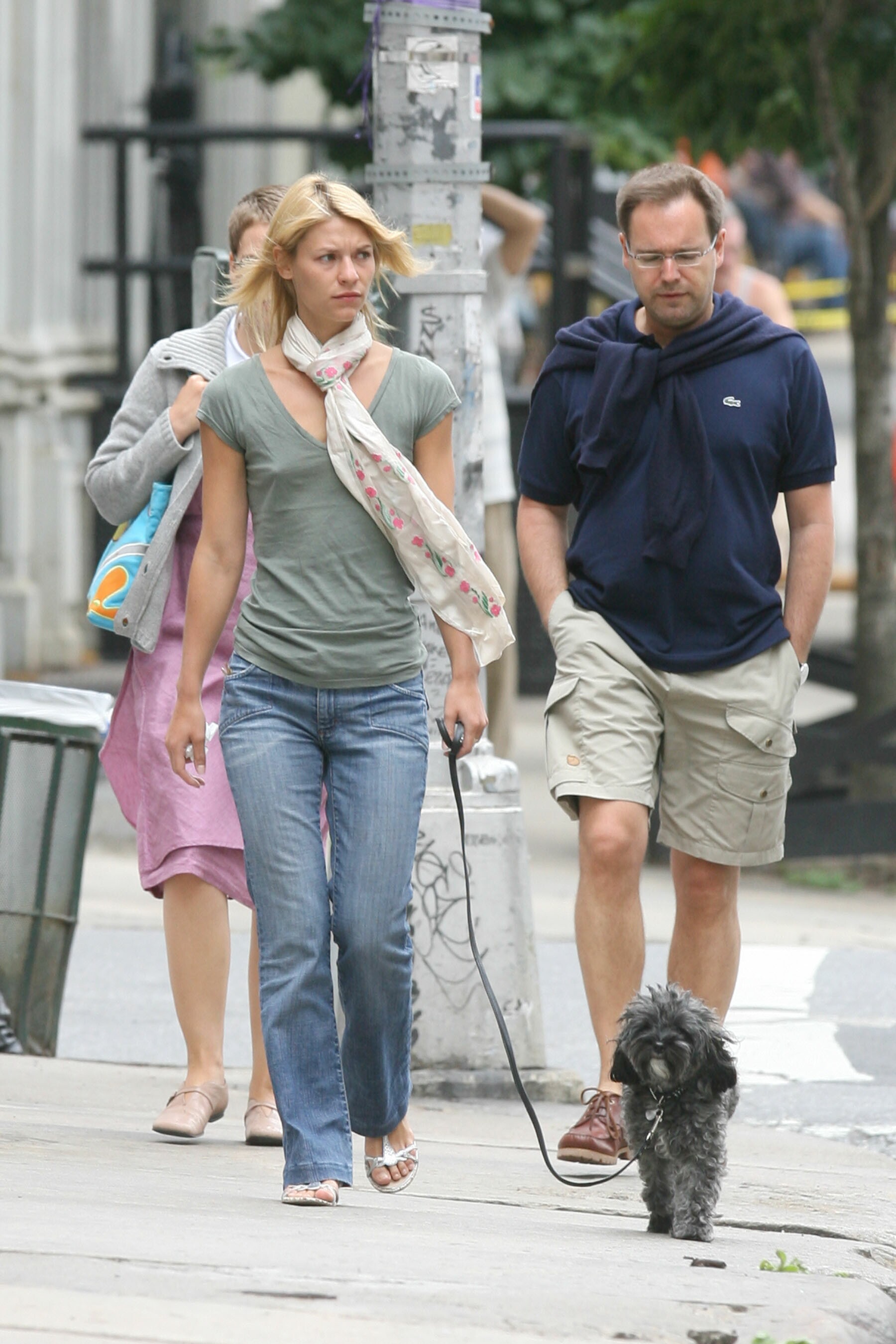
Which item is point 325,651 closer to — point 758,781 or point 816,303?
point 758,781

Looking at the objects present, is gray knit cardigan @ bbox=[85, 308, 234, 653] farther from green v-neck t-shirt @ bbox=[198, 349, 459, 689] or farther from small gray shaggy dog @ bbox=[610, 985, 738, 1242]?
small gray shaggy dog @ bbox=[610, 985, 738, 1242]

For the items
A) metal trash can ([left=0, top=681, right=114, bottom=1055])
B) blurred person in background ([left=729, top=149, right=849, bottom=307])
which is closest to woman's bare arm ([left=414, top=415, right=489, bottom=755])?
metal trash can ([left=0, top=681, right=114, bottom=1055])

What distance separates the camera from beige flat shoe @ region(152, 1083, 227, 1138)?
5301 mm

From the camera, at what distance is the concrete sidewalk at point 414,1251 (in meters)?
3.55

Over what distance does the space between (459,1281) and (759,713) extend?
5.85 feet

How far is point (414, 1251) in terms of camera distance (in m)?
4.04

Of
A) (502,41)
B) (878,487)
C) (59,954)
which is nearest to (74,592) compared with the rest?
(502,41)

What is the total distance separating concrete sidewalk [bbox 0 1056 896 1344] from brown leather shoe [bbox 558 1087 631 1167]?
8cm

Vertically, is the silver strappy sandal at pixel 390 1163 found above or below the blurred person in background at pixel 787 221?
below

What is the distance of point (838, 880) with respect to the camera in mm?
9906

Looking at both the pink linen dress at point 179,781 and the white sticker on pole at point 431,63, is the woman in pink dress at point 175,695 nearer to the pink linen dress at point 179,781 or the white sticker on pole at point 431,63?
the pink linen dress at point 179,781

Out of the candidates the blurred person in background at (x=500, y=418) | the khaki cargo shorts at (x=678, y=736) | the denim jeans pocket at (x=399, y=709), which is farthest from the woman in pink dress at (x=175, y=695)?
the blurred person in background at (x=500, y=418)

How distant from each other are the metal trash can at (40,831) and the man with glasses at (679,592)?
171 centimetres

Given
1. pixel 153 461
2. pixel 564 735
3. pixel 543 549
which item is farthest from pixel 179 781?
pixel 543 549
